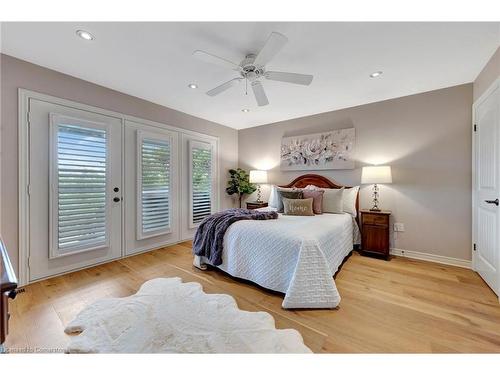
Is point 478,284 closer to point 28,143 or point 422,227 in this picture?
point 422,227

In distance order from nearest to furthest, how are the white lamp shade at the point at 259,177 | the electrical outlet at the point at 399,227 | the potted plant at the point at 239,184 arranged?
the electrical outlet at the point at 399,227 → the white lamp shade at the point at 259,177 → the potted plant at the point at 239,184

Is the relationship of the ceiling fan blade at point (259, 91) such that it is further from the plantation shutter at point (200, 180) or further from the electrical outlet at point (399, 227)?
the electrical outlet at point (399, 227)

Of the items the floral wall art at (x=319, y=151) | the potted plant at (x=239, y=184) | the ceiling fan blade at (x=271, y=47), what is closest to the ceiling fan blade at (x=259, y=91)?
the ceiling fan blade at (x=271, y=47)

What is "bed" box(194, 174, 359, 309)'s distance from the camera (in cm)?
188

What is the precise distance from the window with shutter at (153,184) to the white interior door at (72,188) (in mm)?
320

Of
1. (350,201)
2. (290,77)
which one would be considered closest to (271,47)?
(290,77)

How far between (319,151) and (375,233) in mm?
1663

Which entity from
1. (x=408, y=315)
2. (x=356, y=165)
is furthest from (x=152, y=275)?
A: (x=356, y=165)

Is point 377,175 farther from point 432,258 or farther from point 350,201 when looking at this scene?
point 432,258

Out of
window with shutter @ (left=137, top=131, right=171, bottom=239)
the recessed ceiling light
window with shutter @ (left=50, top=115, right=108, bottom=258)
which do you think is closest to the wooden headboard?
window with shutter @ (left=137, top=131, right=171, bottom=239)

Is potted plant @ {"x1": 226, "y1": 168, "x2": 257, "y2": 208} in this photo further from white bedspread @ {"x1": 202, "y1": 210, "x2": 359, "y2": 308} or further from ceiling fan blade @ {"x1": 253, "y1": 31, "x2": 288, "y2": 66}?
ceiling fan blade @ {"x1": 253, "y1": 31, "x2": 288, "y2": 66}

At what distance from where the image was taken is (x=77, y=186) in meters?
2.65

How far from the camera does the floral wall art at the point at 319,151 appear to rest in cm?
363

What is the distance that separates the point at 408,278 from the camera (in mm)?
2463
